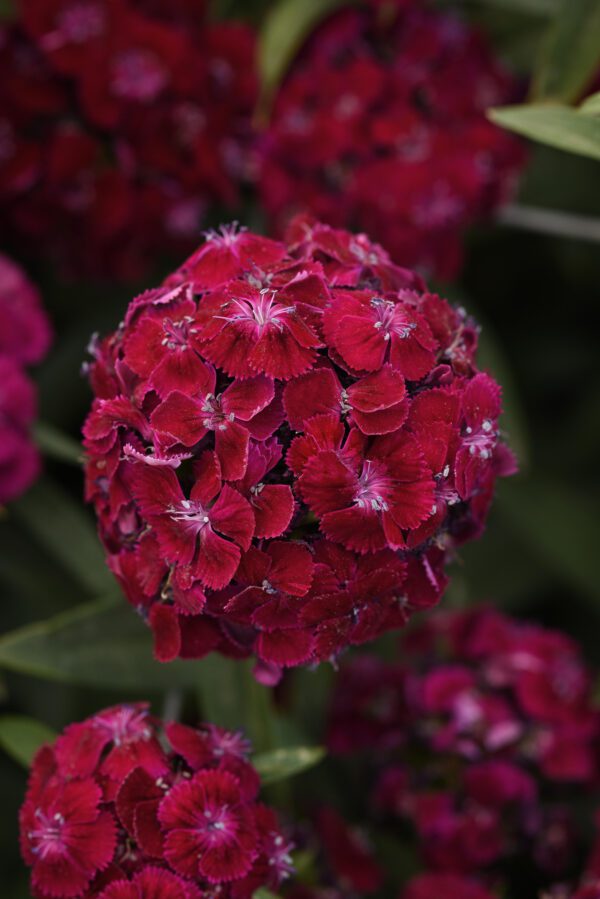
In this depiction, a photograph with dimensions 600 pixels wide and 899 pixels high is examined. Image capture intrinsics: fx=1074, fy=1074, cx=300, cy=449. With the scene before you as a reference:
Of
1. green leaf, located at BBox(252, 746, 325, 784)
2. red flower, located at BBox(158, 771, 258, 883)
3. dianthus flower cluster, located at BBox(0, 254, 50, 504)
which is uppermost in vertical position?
dianthus flower cluster, located at BBox(0, 254, 50, 504)

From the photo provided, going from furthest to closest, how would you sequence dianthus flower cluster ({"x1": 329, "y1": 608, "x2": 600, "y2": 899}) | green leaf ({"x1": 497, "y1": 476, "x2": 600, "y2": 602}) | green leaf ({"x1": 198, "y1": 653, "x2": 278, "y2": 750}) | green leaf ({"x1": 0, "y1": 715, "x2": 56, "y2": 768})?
green leaf ({"x1": 497, "y1": 476, "x2": 600, "y2": 602}), dianthus flower cluster ({"x1": 329, "y1": 608, "x2": 600, "y2": 899}), green leaf ({"x1": 198, "y1": 653, "x2": 278, "y2": 750}), green leaf ({"x1": 0, "y1": 715, "x2": 56, "y2": 768})

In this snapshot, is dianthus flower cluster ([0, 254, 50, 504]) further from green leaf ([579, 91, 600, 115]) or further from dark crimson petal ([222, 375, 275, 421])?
green leaf ([579, 91, 600, 115])

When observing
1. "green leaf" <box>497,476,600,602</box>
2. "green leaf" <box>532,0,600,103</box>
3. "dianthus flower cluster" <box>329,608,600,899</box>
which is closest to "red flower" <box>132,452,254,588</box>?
"dianthus flower cluster" <box>329,608,600,899</box>

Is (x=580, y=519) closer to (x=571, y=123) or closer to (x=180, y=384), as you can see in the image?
(x=571, y=123)

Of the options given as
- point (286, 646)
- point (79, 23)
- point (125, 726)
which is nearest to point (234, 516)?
point (286, 646)

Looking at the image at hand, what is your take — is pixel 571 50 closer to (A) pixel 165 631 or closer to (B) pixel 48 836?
(A) pixel 165 631

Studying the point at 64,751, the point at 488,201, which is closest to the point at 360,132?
the point at 488,201

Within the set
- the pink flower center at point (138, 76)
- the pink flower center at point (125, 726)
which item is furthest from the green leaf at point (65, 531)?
the pink flower center at point (138, 76)
